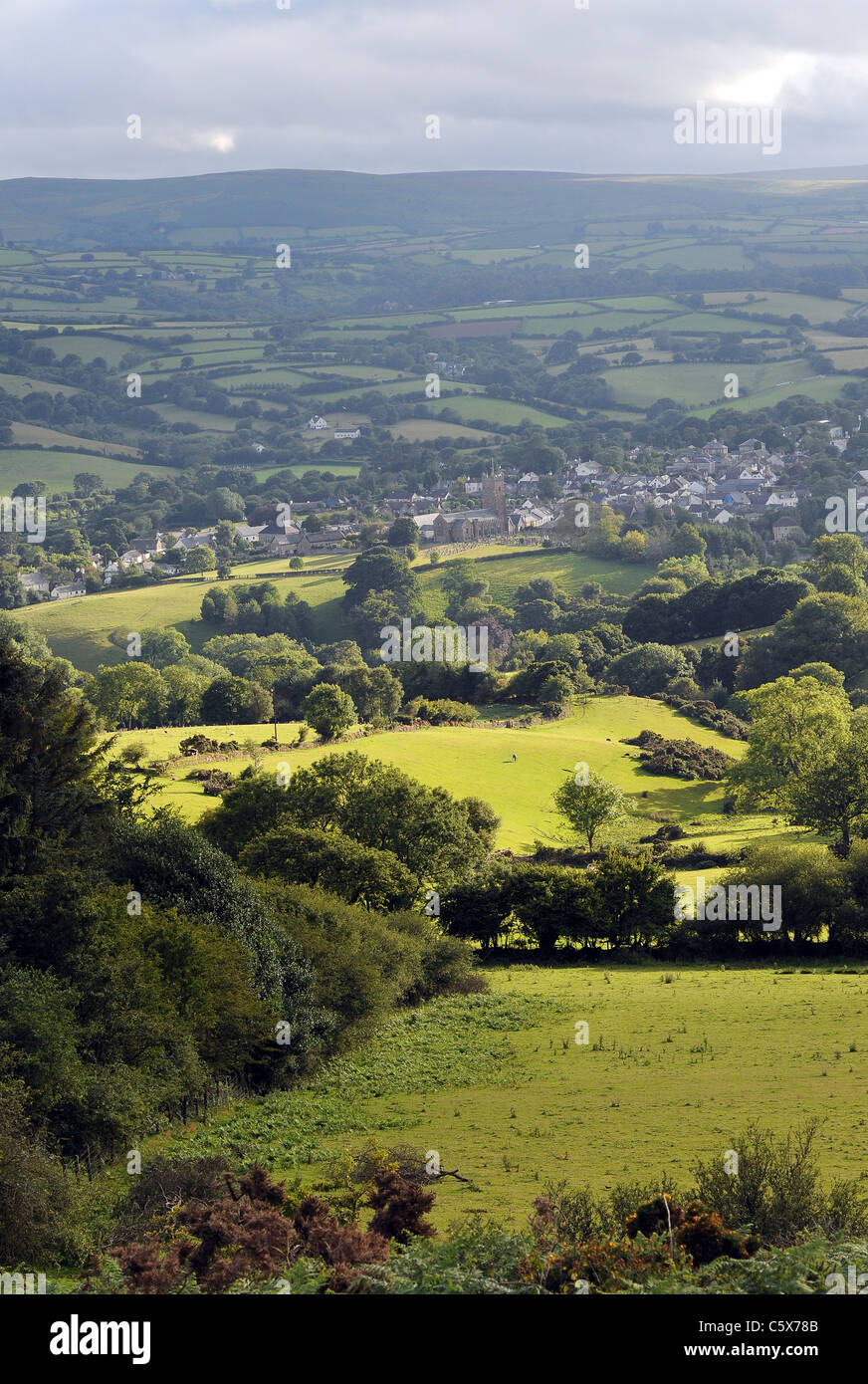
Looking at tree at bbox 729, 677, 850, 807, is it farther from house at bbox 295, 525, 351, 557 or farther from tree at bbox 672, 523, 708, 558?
house at bbox 295, 525, 351, 557

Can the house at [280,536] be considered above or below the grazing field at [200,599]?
above

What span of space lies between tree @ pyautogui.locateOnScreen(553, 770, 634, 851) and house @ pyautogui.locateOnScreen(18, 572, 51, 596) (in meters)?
109

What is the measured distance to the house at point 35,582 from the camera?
156000 mm

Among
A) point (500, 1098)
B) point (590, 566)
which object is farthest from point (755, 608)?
point (500, 1098)

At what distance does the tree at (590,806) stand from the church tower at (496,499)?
392ft

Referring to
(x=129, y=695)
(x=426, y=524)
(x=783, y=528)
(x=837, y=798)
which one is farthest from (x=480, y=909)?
(x=783, y=528)

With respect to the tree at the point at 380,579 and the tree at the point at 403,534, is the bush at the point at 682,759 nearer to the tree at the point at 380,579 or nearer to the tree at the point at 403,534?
the tree at the point at 380,579

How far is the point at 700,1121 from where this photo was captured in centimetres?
2508

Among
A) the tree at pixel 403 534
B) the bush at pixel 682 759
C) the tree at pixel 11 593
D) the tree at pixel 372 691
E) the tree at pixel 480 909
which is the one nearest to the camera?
the tree at pixel 480 909

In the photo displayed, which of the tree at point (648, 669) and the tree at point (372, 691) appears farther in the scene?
the tree at point (648, 669)

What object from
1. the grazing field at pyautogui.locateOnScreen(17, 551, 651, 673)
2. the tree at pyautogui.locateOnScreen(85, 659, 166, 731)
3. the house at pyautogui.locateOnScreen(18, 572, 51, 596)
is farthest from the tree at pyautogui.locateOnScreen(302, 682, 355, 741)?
the house at pyautogui.locateOnScreen(18, 572, 51, 596)

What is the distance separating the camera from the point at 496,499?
606ft

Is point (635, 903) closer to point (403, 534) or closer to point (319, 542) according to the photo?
point (403, 534)


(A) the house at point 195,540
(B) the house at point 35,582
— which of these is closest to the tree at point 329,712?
(B) the house at point 35,582
